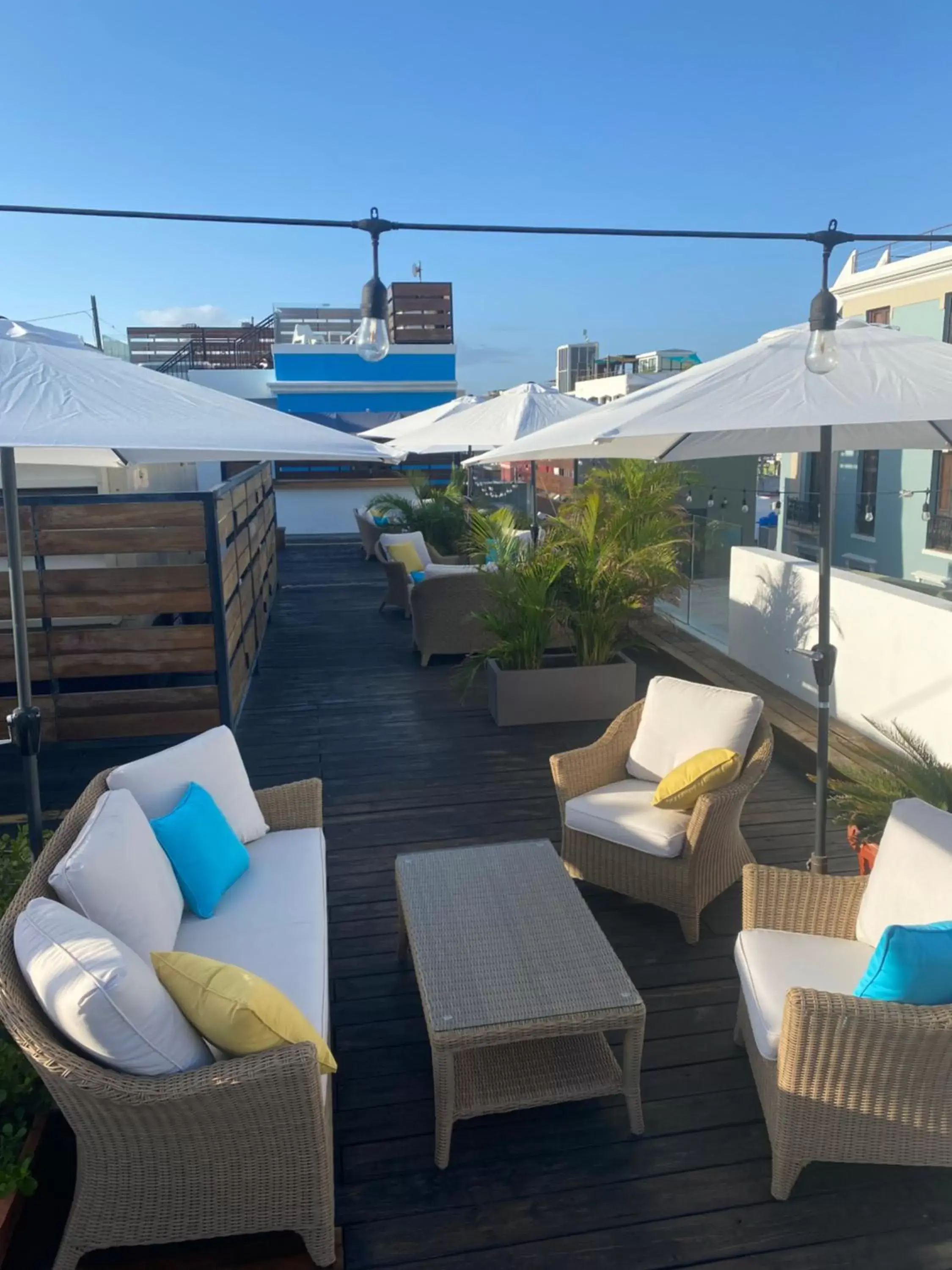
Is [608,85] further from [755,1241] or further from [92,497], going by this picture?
[755,1241]

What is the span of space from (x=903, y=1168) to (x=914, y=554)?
1483cm

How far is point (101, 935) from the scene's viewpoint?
222cm

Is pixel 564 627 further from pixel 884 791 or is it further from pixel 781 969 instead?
pixel 781 969

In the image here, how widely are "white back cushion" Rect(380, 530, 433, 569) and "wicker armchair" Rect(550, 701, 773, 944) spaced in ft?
19.1

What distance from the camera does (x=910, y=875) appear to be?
2645 mm

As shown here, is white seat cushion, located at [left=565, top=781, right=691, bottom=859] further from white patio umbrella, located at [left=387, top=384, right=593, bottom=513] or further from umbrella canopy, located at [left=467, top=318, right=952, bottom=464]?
white patio umbrella, located at [left=387, top=384, right=593, bottom=513]

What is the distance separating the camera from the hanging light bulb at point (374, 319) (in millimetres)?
3943

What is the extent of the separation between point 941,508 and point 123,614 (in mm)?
13813

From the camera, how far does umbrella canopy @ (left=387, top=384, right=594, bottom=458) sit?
24.8 feet

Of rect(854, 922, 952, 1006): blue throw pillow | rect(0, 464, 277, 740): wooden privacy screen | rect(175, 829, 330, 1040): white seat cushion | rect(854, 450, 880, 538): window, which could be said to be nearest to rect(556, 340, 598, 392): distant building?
rect(854, 450, 880, 538): window

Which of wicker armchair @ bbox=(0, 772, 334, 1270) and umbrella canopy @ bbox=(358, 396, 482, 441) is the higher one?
umbrella canopy @ bbox=(358, 396, 482, 441)

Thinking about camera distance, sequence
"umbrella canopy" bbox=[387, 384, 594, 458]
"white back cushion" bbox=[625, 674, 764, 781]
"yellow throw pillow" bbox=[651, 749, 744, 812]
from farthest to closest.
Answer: "umbrella canopy" bbox=[387, 384, 594, 458], "white back cushion" bbox=[625, 674, 764, 781], "yellow throw pillow" bbox=[651, 749, 744, 812]

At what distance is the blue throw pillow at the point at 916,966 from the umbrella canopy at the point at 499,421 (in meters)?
5.46

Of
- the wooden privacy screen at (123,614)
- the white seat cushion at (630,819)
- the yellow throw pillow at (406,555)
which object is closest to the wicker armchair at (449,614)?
the yellow throw pillow at (406,555)
